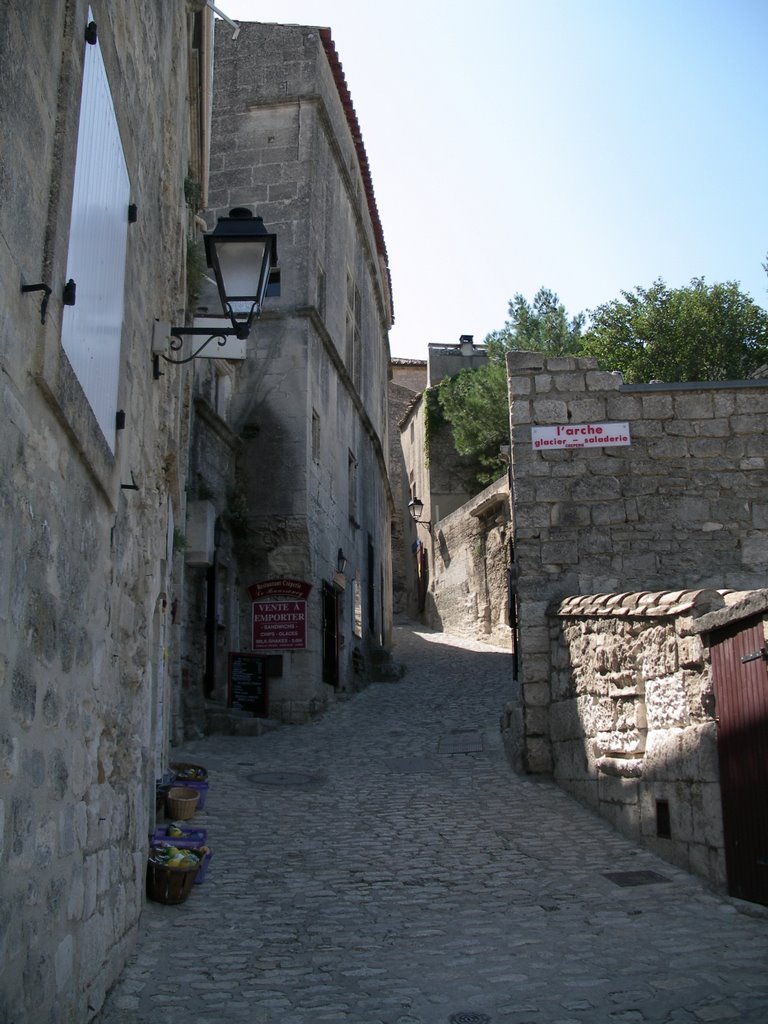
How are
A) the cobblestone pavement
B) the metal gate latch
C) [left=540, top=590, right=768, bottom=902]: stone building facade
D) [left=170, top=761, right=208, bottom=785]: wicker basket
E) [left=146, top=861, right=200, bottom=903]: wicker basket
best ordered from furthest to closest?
1. [left=170, top=761, right=208, bottom=785]: wicker basket
2. [left=540, top=590, right=768, bottom=902]: stone building facade
3. [left=146, top=861, right=200, bottom=903]: wicker basket
4. the metal gate latch
5. the cobblestone pavement

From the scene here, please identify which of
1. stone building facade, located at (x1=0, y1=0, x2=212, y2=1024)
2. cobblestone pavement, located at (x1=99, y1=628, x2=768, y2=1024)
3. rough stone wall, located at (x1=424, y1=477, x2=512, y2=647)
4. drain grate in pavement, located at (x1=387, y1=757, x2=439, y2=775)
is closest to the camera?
stone building facade, located at (x1=0, y1=0, x2=212, y2=1024)

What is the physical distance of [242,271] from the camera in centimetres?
489

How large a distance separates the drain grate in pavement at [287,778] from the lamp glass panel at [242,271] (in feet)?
15.9

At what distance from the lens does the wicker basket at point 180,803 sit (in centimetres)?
657

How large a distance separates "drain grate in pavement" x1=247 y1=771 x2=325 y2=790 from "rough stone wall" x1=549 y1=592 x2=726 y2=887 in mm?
2145

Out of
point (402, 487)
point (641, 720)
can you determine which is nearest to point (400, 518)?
point (402, 487)

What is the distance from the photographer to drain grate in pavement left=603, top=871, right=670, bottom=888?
5668 mm

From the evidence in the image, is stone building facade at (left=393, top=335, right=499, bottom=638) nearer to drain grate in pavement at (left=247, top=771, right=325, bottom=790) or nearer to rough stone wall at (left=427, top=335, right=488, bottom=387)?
rough stone wall at (left=427, top=335, right=488, bottom=387)

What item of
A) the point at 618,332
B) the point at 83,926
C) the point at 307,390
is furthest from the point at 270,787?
the point at 618,332


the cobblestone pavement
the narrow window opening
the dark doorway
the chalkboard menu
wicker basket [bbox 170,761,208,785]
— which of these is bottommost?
the cobblestone pavement

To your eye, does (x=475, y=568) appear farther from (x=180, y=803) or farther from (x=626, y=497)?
(x=180, y=803)

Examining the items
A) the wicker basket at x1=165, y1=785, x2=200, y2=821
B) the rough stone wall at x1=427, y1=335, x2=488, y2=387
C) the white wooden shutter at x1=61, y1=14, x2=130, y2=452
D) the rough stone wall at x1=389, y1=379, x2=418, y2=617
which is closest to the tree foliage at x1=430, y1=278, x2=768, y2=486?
the rough stone wall at x1=427, y1=335, x2=488, y2=387

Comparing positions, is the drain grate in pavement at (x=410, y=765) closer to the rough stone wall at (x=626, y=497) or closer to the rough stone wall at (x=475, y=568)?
the rough stone wall at (x=626, y=497)

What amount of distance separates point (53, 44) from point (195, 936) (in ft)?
12.9
